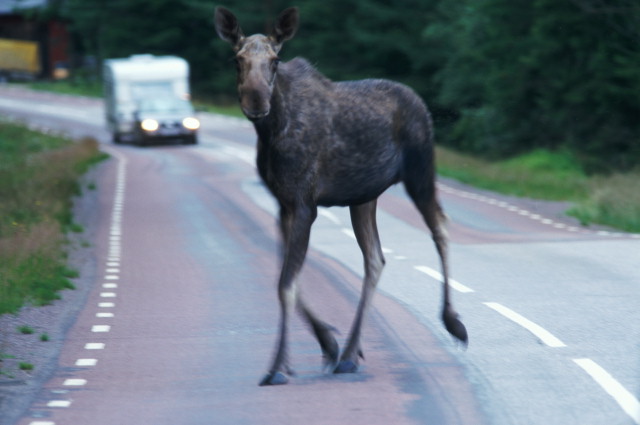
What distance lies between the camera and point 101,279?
51.7 feet

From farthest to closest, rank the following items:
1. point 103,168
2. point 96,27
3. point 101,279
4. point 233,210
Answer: point 96,27
point 103,168
point 233,210
point 101,279

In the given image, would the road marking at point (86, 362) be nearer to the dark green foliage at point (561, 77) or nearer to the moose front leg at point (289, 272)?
the moose front leg at point (289, 272)

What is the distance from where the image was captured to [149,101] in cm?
4747

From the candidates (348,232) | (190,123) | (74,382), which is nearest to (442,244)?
(74,382)

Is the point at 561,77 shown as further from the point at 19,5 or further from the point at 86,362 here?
the point at 19,5

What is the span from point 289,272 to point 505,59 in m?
38.4

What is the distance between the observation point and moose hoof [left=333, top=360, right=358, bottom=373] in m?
8.77

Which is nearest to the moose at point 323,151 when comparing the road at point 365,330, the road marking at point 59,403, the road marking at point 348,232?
the road at point 365,330

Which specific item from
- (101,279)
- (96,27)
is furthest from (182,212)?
(96,27)

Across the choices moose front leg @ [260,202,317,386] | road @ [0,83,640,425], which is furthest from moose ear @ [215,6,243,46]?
road @ [0,83,640,425]

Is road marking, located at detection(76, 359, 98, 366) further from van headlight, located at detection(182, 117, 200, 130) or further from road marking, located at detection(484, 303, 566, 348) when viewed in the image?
van headlight, located at detection(182, 117, 200, 130)

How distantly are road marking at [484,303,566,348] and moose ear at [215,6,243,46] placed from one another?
3.59 meters

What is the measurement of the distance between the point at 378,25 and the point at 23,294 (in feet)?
180

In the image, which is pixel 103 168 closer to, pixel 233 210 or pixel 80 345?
pixel 233 210
